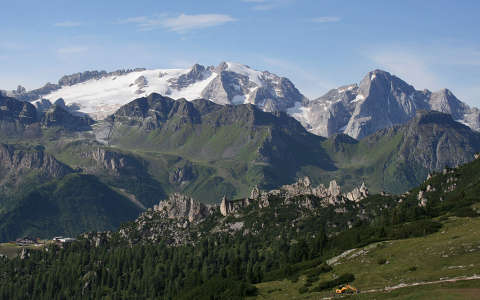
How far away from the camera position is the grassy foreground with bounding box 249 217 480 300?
109125 mm

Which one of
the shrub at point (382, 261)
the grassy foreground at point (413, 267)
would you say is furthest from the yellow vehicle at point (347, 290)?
the shrub at point (382, 261)

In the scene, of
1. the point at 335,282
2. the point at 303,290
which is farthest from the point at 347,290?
the point at 303,290

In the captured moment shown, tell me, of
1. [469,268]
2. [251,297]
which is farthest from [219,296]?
[469,268]

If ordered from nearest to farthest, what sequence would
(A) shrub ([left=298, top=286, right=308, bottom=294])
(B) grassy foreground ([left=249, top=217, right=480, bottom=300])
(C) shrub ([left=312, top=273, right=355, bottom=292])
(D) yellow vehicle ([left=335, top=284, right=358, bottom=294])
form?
(B) grassy foreground ([left=249, top=217, right=480, bottom=300]), (D) yellow vehicle ([left=335, top=284, right=358, bottom=294]), (C) shrub ([left=312, top=273, right=355, bottom=292]), (A) shrub ([left=298, top=286, right=308, bottom=294])

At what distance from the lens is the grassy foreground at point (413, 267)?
358 ft

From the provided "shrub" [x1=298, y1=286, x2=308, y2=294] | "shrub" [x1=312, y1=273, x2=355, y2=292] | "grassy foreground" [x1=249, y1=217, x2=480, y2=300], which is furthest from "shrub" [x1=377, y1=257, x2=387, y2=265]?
"shrub" [x1=298, y1=286, x2=308, y2=294]

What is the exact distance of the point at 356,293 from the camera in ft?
395

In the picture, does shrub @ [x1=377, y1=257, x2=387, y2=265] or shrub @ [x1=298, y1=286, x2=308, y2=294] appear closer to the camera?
shrub @ [x1=298, y1=286, x2=308, y2=294]

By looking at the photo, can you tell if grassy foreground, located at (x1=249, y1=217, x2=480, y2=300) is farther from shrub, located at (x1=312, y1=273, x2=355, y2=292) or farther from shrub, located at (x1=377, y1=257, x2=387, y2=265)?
shrub, located at (x1=312, y1=273, x2=355, y2=292)

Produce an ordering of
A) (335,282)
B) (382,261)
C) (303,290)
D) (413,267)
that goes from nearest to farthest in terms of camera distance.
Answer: (413,267) < (335,282) < (303,290) < (382,261)

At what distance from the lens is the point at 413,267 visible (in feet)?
430

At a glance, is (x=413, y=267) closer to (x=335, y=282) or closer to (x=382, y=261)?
(x=382, y=261)

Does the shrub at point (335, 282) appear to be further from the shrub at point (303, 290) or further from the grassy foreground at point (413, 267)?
the shrub at point (303, 290)

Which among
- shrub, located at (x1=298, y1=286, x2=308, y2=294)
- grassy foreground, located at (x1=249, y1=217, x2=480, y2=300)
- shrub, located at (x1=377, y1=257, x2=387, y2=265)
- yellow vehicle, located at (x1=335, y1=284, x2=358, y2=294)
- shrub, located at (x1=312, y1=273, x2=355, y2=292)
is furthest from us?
shrub, located at (x1=377, y1=257, x2=387, y2=265)
